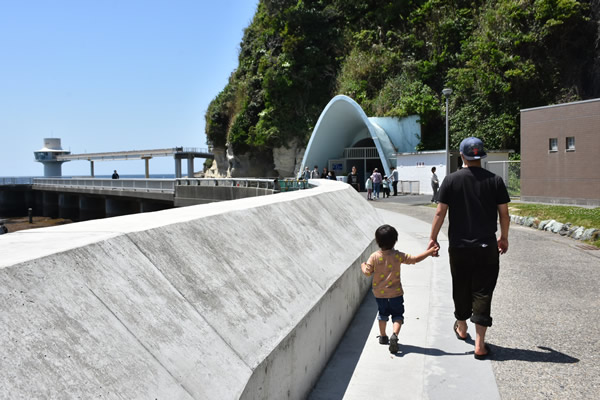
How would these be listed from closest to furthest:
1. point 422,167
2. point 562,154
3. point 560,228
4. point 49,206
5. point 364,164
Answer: point 560,228 → point 562,154 → point 422,167 → point 364,164 → point 49,206

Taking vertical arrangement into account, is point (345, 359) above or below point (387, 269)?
below

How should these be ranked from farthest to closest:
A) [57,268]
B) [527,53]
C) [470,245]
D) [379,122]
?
[379,122]
[527,53]
[470,245]
[57,268]

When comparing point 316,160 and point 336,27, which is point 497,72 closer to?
point 316,160

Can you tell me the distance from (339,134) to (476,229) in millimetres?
35352

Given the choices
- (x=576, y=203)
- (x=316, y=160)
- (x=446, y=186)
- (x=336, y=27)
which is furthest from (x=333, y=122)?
(x=446, y=186)

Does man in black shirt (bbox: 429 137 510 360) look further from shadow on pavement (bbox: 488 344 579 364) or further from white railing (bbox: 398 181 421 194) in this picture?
white railing (bbox: 398 181 421 194)

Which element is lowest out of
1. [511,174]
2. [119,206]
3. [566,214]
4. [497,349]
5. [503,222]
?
[119,206]

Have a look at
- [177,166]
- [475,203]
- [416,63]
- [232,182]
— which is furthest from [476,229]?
[177,166]

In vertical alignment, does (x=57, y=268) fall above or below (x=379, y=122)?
below

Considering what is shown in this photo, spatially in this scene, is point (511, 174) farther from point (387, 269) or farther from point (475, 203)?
point (387, 269)

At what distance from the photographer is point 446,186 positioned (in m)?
4.76

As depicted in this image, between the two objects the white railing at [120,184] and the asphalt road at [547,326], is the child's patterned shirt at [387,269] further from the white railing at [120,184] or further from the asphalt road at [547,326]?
the white railing at [120,184]

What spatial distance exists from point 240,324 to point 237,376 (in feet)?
1.44

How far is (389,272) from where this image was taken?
15.5 feet
